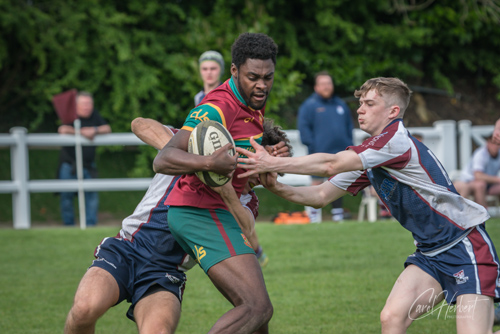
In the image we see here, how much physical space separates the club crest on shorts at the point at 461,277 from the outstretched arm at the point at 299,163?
0.86 metres

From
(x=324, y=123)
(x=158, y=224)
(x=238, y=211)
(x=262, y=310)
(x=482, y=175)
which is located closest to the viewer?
(x=262, y=310)

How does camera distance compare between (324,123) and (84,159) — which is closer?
(324,123)

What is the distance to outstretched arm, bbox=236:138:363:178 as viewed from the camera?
3807 millimetres

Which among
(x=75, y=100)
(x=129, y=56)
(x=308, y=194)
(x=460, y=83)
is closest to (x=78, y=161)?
(x=75, y=100)

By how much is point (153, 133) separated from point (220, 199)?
29.7 inches

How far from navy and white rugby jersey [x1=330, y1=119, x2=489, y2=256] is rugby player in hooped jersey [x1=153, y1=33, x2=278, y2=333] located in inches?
27.7

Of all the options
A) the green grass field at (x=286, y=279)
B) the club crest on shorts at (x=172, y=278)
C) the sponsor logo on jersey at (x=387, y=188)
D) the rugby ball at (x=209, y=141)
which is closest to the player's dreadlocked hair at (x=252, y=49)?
the rugby ball at (x=209, y=141)

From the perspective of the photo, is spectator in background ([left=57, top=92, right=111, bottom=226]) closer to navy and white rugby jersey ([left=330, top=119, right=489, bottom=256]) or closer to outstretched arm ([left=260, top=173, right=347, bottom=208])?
outstretched arm ([left=260, top=173, right=347, bottom=208])

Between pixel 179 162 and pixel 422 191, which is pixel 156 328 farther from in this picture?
pixel 422 191

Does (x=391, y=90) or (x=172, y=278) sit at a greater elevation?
(x=391, y=90)

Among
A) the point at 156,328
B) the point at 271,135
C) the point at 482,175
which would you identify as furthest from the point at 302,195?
the point at 482,175

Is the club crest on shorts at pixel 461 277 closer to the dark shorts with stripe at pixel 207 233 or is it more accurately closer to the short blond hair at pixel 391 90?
the short blond hair at pixel 391 90

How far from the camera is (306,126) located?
34.8 ft

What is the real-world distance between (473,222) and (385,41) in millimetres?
13332
